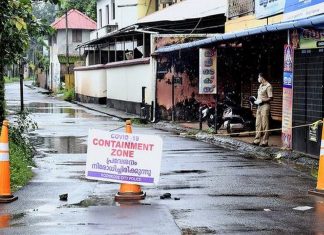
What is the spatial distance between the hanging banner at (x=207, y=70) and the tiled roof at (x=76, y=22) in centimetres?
4863

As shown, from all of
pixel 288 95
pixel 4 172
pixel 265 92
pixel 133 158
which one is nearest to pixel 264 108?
pixel 265 92

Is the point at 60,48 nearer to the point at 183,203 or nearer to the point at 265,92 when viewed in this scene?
the point at 265,92

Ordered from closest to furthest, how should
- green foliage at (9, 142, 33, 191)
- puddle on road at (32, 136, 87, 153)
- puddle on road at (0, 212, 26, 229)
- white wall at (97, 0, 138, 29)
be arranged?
1. puddle on road at (0, 212, 26, 229)
2. green foliage at (9, 142, 33, 191)
3. puddle on road at (32, 136, 87, 153)
4. white wall at (97, 0, 138, 29)

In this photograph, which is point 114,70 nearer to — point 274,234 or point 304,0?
point 304,0

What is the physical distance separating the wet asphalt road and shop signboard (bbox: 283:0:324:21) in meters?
3.52

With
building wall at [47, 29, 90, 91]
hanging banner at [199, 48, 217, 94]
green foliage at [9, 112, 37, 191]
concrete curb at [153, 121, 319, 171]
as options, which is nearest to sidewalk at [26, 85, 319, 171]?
concrete curb at [153, 121, 319, 171]

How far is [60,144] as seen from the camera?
18734mm

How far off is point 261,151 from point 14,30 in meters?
7.32

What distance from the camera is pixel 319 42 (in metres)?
13.9

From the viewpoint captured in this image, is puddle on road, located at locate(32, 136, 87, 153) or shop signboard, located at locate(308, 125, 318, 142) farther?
puddle on road, located at locate(32, 136, 87, 153)

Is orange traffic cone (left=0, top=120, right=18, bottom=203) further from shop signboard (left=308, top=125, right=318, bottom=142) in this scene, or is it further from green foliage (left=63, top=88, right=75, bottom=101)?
green foliage (left=63, top=88, right=75, bottom=101)

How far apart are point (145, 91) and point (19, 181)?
19.7 metres

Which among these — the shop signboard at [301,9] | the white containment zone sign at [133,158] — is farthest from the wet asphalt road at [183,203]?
the shop signboard at [301,9]

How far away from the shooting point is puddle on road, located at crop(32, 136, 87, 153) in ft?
56.1
